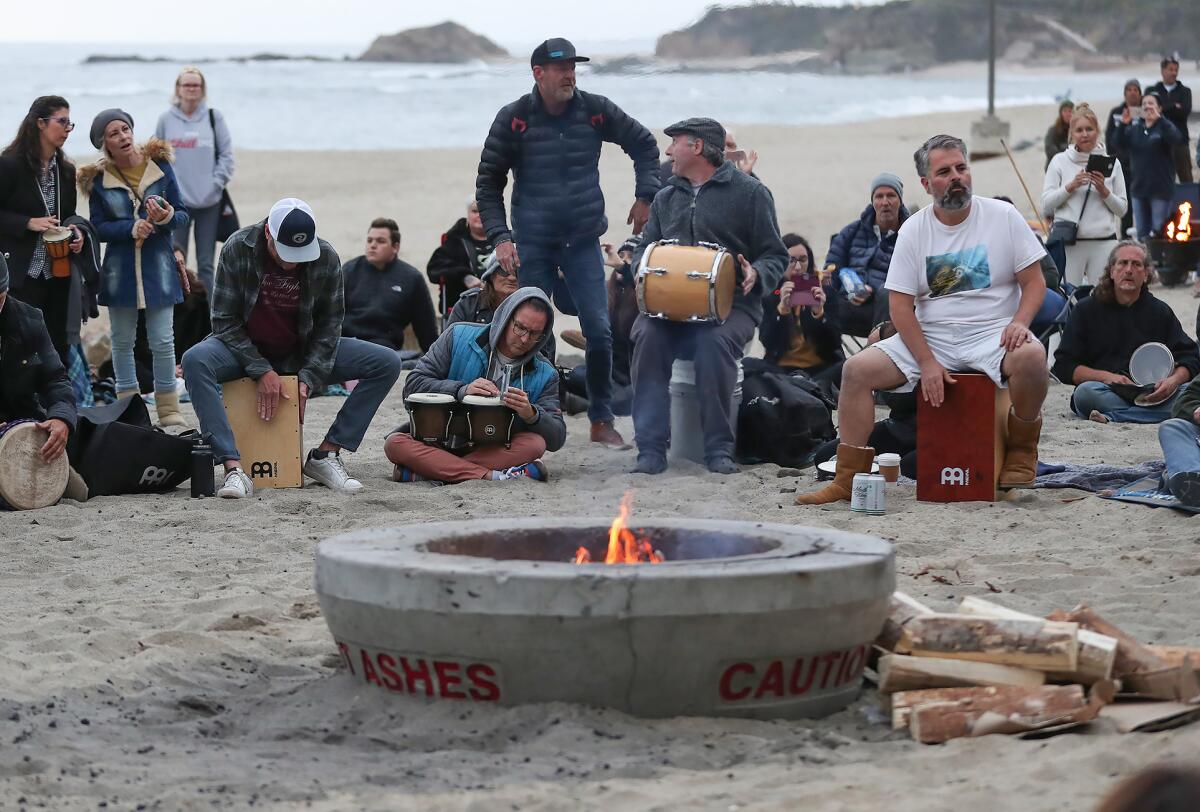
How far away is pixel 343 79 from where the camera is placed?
8606 centimetres

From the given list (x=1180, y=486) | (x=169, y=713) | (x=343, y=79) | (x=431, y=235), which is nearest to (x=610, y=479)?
(x=1180, y=486)

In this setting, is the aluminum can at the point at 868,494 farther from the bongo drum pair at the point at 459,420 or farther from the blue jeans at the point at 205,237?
the blue jeans at the point at 205,237

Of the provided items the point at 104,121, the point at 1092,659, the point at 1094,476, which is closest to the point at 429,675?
the point at 1092,659

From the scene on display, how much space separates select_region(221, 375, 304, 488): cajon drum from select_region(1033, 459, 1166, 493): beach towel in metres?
3.43

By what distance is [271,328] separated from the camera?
790 cm

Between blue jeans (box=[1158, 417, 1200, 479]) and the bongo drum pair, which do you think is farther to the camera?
the bongo drum pair

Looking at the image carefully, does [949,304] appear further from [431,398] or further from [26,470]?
[26,470]

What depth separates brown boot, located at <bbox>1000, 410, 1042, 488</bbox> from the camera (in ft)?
23.6

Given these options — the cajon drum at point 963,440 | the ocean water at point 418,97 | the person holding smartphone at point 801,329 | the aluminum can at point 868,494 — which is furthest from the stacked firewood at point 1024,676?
the ocean water at point 418,97

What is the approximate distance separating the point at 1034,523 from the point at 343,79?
271 ft

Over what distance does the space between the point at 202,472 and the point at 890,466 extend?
3.17 metres

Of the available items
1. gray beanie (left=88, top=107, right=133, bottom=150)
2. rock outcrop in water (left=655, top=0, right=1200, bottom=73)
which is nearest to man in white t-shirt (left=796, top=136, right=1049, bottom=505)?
gray beanie (left=88, top=107, right=133, bottom=150)

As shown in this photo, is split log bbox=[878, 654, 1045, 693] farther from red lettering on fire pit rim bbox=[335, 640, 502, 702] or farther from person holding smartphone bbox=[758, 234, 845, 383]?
person holding smartphone bbox=[758, 234, 845, 383]

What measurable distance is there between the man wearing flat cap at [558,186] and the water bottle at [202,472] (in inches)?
75.7
